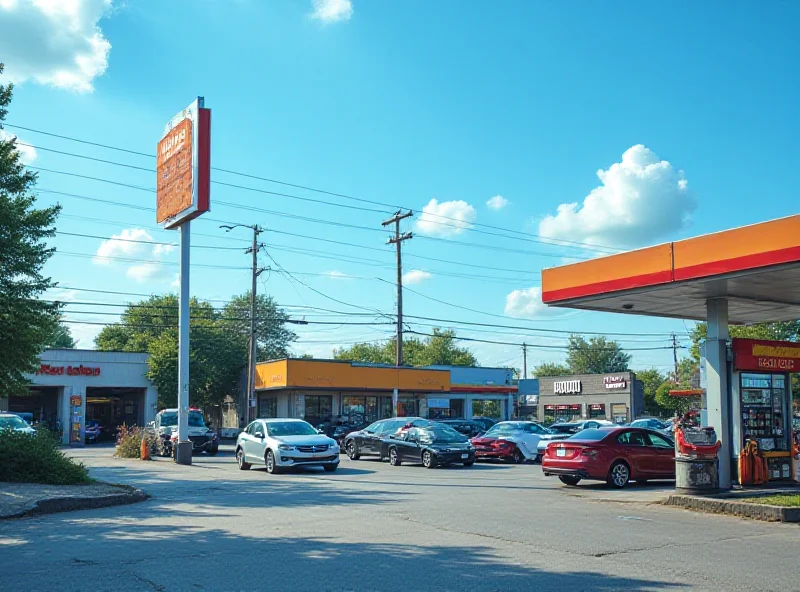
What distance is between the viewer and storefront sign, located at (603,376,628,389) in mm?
61156

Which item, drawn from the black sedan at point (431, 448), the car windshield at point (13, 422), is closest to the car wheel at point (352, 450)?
the black sedan at point (431, 448)

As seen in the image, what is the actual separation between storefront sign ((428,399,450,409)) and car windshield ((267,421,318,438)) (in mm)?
31578

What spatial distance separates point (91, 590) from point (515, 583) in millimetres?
4057

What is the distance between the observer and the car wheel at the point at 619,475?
58.6 ft

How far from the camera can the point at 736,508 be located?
13.2 metres

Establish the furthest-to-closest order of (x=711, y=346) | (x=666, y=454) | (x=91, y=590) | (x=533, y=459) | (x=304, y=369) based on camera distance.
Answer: (x=304, y=369)
(x=533, y=459)
(x=666, y=454)
(x=711, y=346)
(x=91, y=590)

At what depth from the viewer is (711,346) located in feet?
54.0

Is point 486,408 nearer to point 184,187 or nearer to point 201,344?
point 201,344

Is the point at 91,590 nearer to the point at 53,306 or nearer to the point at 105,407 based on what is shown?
the point at 53,306

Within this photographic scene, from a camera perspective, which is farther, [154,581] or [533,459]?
[533,459]

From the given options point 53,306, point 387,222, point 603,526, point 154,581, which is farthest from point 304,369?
point 154,581

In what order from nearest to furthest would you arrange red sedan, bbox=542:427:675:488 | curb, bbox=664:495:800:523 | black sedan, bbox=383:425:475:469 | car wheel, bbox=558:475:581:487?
1. curb, bbox=664:495:800:523
2. red sedan, bbox=542:427:675:488
3. car wheel, bbox=558:475:581:487
4. black sedan, bbox=383:425:475:469

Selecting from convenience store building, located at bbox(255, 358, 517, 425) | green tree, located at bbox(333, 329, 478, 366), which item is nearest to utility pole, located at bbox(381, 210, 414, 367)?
convenience store building, located at bbox(255, 358, 517, 425)

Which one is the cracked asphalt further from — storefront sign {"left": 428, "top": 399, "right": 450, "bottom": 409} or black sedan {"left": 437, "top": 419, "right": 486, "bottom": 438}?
storefront sign {"left": 428, "top": 399, "right": 450, "bottom": 409}
